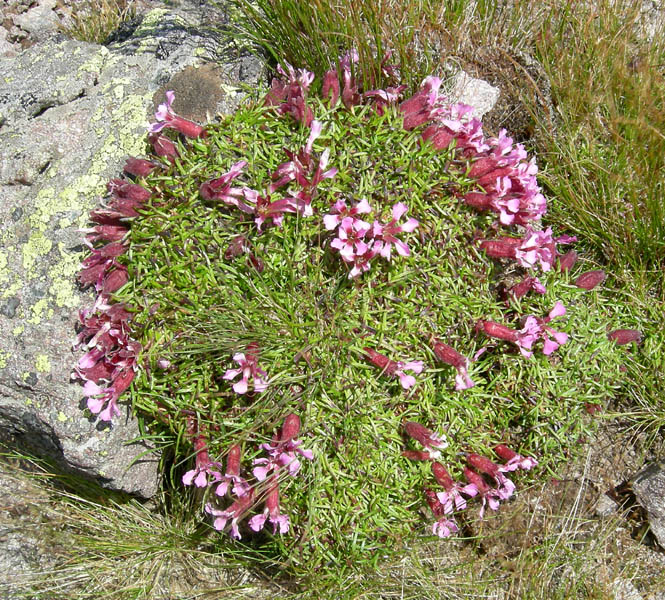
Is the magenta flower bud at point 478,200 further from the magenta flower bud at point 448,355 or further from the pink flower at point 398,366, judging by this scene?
the pink flower at point 398,366

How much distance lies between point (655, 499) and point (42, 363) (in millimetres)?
3695

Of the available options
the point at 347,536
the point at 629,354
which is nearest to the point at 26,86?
the point at 347,536

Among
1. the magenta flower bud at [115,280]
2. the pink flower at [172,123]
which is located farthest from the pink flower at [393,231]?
the magenta flower bud at [115,280]

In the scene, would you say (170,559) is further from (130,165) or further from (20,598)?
(130,165)

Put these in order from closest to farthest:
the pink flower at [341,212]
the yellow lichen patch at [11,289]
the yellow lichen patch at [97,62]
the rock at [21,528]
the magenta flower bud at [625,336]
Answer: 1. the pink flower at [341,212]
2. the yellow lichen patch at [11,289]
3. the magenta flower bud at [625,336]
4. the rock at [21,528]
5. the yellow lichen patch at [97,62]

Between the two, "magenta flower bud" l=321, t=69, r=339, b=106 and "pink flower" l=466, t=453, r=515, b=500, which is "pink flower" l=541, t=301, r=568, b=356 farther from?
"magenta flower bud" l=321, t=69, r=339, b=106

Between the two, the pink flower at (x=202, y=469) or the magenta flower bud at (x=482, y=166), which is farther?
the magenta flower bud at (x=482, y=166)

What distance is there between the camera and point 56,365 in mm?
3221

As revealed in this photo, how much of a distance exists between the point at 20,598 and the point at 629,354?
3.93 metres

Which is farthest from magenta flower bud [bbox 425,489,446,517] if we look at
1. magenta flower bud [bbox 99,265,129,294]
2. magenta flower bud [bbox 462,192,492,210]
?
magenta flower bud [bbox 99,265,129,294]

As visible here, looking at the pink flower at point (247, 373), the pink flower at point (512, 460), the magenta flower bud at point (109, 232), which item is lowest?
the pink flower at point (512, 460)

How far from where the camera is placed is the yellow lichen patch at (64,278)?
3.27 m

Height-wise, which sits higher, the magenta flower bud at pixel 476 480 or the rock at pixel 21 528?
the magenta flower bud at pixel 476 480

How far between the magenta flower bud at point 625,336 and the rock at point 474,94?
1663 mm
